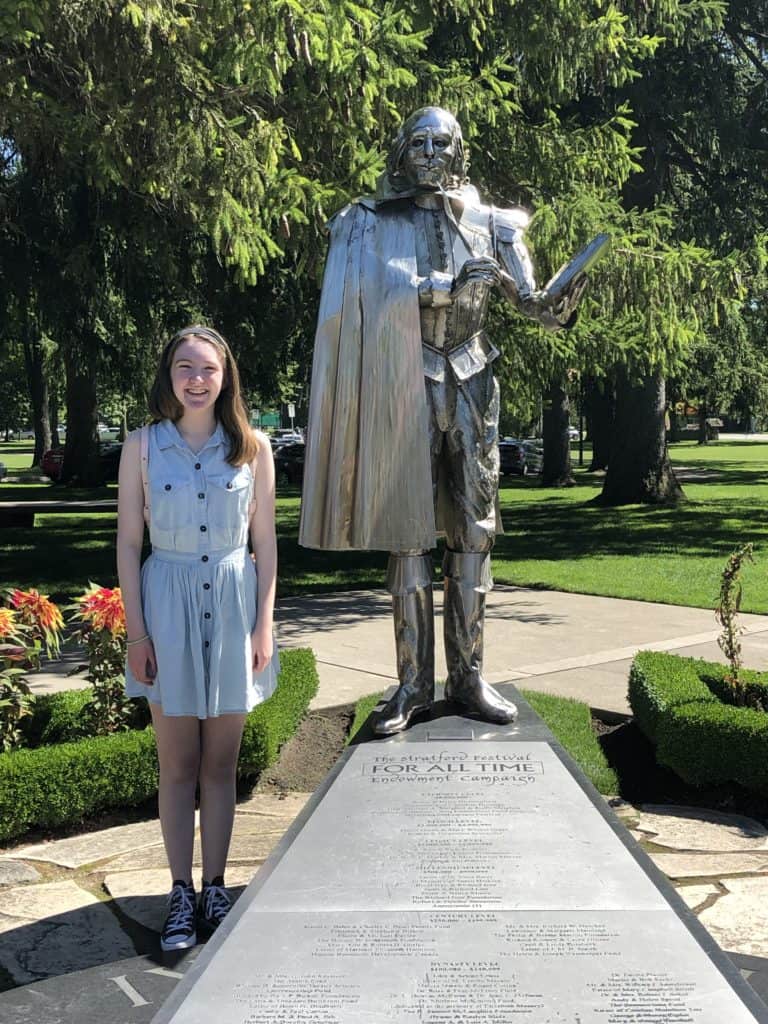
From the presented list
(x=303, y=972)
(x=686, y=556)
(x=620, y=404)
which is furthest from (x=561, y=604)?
(x=620, y=404)

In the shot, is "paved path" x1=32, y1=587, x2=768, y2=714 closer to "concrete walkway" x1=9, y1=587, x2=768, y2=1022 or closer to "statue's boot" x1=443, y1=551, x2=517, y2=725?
"concrete walkway" x1=9, y1=587, x2=768, y2=1022

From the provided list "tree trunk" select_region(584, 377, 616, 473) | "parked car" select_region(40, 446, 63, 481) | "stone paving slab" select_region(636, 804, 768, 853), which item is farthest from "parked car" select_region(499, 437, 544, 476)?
"stone paving slab" select_region(636, 804, 768, 853)

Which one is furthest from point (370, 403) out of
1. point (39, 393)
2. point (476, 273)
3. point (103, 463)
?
point (39, 393)

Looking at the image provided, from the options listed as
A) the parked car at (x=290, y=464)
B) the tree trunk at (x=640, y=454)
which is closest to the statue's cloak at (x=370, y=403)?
the tree trunk at (x=640, y=454)

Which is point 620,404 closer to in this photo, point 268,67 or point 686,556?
point 686,556

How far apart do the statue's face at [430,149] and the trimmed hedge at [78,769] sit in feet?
9.09

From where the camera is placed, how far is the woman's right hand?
3551 mm

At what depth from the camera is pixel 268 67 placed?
7.39m

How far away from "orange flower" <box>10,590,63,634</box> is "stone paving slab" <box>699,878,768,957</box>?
336cm

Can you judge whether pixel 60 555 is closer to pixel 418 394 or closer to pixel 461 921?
pixel 418 394

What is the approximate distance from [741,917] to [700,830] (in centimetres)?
105

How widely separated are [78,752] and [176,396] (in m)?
2.21

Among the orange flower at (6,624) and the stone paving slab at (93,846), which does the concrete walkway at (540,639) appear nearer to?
the stone paving slab at (93,846)

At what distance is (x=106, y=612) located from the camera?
552cm
